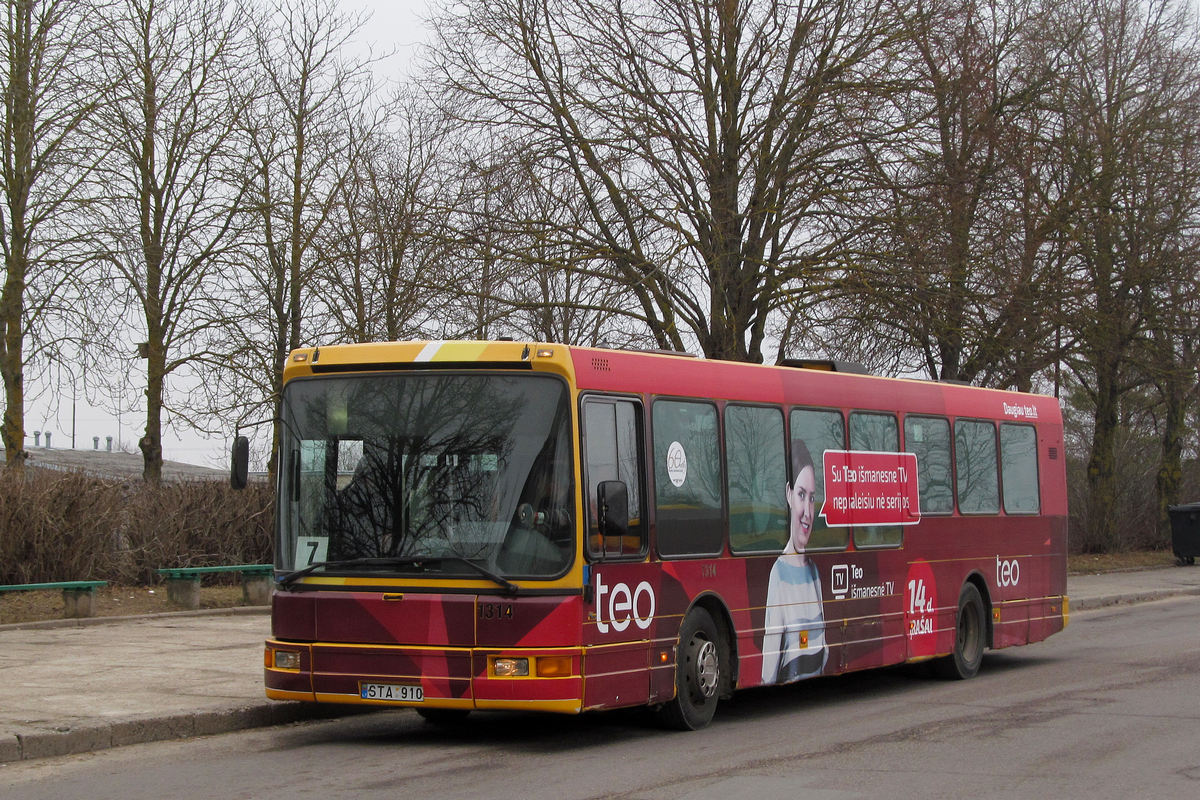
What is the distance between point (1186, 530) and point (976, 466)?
22.3 meters

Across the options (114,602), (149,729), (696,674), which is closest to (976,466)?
(696,674)

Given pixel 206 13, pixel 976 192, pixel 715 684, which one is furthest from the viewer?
pixel 206 13

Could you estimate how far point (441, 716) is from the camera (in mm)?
11703

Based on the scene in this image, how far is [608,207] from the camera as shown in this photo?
24.1 m

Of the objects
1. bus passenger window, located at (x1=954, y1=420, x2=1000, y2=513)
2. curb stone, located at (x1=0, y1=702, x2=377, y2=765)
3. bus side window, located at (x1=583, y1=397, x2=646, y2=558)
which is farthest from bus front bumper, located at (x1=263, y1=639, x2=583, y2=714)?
bus passenger window, located at (x1=954, y1=420, x2=1000, y2=513)

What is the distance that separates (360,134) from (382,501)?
1959 centimetres

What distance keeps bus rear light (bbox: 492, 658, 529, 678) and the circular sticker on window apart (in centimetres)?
213

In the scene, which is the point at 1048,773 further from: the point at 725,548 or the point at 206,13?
the point at 206,13

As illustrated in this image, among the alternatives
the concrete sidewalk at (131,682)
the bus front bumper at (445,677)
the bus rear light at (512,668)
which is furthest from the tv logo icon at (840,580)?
the concrete sidewalk at (131,682)

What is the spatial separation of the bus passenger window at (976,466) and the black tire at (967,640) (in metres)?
0.96

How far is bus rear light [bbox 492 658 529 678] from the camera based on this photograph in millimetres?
9523

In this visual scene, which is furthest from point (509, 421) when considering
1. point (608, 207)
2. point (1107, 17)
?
point (1107, 17)

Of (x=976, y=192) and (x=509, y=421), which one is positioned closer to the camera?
(x=509, y=421)

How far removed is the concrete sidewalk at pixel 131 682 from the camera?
386 inches
